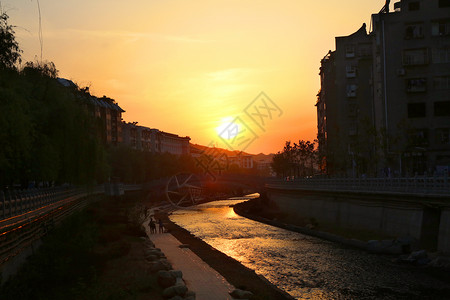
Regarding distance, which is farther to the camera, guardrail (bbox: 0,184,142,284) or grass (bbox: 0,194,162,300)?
grass (bbox: 0,194,162,300)

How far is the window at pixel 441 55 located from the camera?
67.3 meters

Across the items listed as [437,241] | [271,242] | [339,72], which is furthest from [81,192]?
[339,72]

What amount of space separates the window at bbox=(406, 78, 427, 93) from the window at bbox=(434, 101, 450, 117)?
276cm

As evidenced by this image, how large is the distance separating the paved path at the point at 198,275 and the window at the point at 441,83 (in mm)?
42330

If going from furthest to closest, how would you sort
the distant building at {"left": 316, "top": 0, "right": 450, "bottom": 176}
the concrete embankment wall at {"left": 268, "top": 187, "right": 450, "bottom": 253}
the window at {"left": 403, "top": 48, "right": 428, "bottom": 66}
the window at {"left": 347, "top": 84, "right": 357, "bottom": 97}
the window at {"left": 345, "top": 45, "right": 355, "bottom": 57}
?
1. the window at {"left": 345, "top": 45, "right": 355, "bottom": 57}
2. the window at {"left": 347, "top": 84, "right": 357, "bottom": 97}
3. the window at {"left": 403, "top": 48, "right": 428, "bottom": 66}
4. the distant building at {"left": 316, "top": 0, "right": 450, "bottom": 176}
5. the concrete embankment wall at {"left": 268, "top": 187, "right": 450, "bottom": 253}

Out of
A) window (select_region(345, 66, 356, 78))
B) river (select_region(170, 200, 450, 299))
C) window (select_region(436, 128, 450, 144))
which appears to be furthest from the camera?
window (select_region(345, 66, 356, 78))

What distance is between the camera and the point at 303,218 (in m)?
73.0

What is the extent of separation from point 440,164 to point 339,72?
3091 centimetres

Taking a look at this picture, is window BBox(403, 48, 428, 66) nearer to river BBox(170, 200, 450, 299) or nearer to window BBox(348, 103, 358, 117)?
window BBox(348, 103, 358, 117)

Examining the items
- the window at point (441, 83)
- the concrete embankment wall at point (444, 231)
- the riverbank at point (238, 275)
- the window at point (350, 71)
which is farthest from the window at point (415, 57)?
the riverbank at point (238, 275)

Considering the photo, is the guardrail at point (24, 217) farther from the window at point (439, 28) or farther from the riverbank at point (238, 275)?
the window at point (439, 28)

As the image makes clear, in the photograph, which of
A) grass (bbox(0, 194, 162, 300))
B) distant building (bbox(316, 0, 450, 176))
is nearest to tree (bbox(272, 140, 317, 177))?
distant building (bbox(316, 0, 450, 176))

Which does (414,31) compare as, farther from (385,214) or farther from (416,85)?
(385,214)

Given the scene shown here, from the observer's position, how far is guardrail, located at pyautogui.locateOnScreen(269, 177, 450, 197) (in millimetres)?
35906
